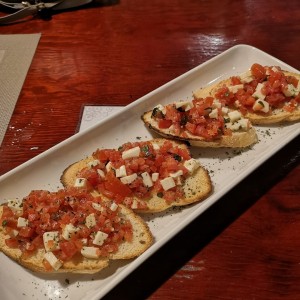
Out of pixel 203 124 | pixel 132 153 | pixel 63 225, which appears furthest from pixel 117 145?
pixel 63 225

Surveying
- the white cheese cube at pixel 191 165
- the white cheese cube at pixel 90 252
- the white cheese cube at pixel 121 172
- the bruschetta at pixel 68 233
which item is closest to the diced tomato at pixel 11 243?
the bruschetta at pixel 68 233

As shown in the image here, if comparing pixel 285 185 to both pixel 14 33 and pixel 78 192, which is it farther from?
pixel 14 33

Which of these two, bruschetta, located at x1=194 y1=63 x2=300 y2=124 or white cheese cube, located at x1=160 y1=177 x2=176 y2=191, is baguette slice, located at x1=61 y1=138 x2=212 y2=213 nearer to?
white cheese cube, located at x1=160 y1=177 x2=176 y2=191

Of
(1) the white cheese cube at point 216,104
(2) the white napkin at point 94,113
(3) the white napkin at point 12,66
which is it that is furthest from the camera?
(3) the white napkin at point 12,66

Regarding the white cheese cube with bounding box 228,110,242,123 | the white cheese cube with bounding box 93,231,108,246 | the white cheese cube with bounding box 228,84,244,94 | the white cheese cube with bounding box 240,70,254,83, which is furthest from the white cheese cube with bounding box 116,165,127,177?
the white cheese cube with bounding box 240,70,254,83

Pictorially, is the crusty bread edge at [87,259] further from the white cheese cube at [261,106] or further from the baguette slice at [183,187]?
the white cheese cube at [261,106]

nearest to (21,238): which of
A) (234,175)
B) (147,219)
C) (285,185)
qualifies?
(147,219)
